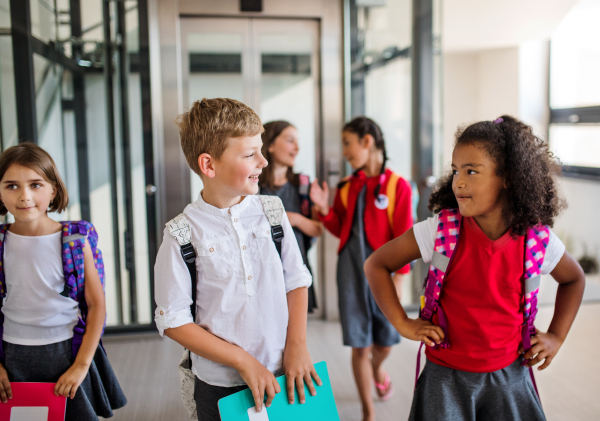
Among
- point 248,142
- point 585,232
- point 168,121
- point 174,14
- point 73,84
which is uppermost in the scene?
point 174,14

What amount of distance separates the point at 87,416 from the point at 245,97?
2220 millimetres

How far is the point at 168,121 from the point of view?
2.96m

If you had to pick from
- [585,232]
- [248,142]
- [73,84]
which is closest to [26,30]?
[73,84]

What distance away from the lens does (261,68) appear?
10.2 ft

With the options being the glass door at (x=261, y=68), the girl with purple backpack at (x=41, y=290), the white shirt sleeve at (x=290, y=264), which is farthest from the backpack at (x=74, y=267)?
the glass door at (x=261, y=68)

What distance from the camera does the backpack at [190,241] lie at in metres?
1.04

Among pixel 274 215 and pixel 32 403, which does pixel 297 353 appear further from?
pixel 32 403

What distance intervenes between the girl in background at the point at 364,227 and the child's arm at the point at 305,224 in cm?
5

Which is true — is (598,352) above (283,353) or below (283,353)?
below

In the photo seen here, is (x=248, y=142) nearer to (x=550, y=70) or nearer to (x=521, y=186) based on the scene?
(x=521, y=186)

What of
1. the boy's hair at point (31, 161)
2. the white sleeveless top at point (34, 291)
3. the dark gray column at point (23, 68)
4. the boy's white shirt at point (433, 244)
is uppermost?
the dark gray column at point (23, 68)

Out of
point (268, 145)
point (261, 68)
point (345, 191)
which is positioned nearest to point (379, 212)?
point (345, 191)

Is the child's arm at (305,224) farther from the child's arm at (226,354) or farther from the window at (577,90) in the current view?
the window at (577,90)

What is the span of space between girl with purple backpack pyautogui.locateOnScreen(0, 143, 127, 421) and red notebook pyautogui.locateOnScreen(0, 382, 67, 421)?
6 centimetres
